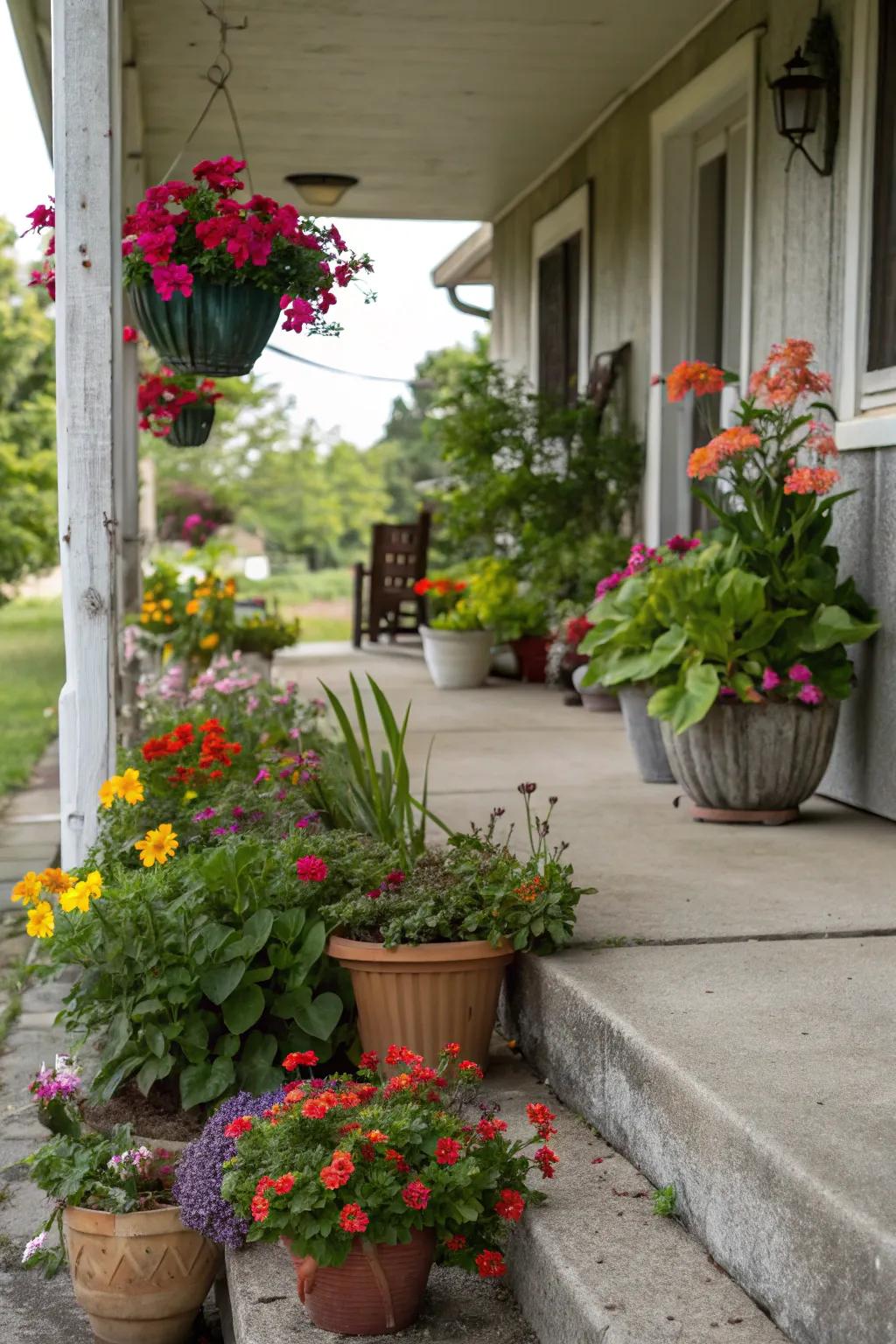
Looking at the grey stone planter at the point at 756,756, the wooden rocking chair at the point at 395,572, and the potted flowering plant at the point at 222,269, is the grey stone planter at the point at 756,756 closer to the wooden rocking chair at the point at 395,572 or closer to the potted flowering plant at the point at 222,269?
the potted flowering plant at the point at 222,269

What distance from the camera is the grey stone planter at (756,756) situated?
377 cm

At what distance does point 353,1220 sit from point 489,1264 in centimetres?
23

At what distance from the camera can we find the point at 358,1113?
200 cm

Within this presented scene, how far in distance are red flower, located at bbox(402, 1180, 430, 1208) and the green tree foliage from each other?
1442cm

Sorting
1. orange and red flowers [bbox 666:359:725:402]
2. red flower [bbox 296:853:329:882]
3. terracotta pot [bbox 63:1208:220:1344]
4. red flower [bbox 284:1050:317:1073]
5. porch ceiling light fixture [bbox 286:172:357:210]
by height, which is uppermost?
porch ceiling light fixture [bbox 286:172:357:210]

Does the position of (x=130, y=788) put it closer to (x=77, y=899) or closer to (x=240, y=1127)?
(x=77, y=899)

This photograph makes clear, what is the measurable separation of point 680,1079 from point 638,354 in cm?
492

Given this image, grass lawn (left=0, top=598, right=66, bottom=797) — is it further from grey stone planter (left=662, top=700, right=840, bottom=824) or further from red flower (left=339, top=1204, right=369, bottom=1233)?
red flower (left=339, top=1204, right=369, bottom=1233)

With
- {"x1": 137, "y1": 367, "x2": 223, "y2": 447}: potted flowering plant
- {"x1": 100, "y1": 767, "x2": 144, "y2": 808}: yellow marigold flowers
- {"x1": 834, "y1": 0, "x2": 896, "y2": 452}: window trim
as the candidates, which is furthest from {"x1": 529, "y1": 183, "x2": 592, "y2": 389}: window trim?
{"x1": 100, "y1": 767, "x2": 144, "y2": 808}: yellow marigold flowers

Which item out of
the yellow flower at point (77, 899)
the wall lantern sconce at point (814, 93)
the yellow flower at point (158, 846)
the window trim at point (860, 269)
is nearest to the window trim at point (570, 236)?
the wall lantern sconce at point (814, 93)

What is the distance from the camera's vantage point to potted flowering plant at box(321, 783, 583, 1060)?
8.29 feet

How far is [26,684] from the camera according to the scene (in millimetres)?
12453

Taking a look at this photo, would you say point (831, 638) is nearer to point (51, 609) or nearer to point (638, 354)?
point (638, 354)

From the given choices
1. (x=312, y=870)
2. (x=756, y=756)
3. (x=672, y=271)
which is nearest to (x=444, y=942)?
(x=312, y=870)
